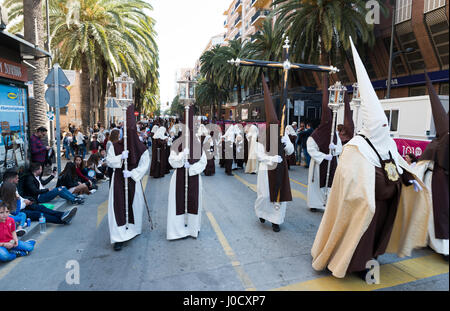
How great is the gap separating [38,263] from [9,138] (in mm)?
4546

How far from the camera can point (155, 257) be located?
451 cm

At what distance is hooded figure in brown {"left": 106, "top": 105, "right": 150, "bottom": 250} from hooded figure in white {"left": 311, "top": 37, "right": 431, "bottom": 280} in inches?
121

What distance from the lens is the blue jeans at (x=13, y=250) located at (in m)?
4.27

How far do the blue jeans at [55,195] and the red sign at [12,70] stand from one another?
9.97ft

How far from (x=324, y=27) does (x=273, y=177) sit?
42.3 ft

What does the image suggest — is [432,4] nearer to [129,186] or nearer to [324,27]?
[324,27]

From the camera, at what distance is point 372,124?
361 centimetres

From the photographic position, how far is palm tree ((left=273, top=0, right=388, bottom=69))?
15.4 m

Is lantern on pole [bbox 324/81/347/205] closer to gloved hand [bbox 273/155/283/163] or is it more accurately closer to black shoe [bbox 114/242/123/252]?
gloved hand [bbox 273/155/283/163]

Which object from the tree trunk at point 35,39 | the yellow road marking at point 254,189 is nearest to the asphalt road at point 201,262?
the yellow road marking at point 254,189

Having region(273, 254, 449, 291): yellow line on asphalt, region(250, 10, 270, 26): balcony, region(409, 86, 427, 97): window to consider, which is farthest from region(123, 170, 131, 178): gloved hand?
region(250, 10, 270, 26): balcony

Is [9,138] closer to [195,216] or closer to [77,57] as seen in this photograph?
[195,216]

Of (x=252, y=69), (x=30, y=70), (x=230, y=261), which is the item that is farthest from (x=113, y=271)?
(x=252, y=69)

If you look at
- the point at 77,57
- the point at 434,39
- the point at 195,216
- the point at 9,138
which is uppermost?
the point at 434,39
